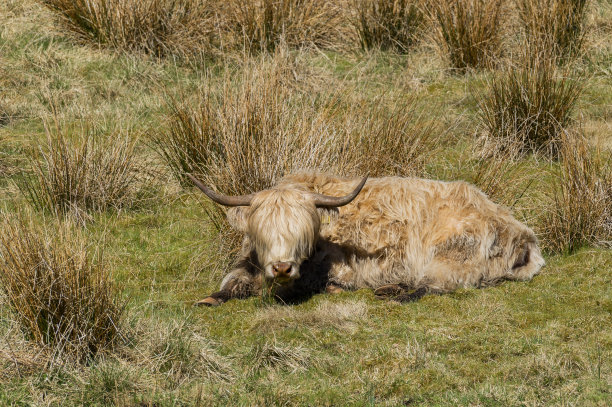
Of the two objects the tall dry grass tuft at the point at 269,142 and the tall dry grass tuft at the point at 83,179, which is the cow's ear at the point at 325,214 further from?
the tall dry grass tuft at the point at 83,179

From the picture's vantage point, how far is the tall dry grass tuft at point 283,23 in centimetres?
1120

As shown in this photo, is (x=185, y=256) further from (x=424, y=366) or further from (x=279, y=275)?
(x=424, y=366)

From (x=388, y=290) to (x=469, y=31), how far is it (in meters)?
5.14

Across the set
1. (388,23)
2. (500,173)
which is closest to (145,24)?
(388,23)

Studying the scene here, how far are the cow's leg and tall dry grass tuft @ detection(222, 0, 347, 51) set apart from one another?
4692 mm

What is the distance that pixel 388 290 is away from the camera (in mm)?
6496

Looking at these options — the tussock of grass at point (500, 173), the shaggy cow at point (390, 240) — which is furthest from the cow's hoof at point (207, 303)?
the tussock of grass at point (500, 173)

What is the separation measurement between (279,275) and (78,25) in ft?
20.9

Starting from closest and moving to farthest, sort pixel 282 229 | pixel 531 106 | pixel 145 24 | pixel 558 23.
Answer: pixel 282 229
pixel 531 106
pixel 558 23
pixel 145 24

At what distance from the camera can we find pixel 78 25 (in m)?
11.3

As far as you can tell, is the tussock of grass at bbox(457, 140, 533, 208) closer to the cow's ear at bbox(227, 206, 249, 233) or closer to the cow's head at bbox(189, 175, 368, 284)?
the cow's head at bbox(189, 175, 368, 284)

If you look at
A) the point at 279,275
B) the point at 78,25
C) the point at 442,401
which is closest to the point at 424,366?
the point at 442,401

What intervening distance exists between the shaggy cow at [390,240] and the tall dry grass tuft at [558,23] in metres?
4.33

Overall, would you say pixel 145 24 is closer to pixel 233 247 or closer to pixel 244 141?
pixel 244 141
